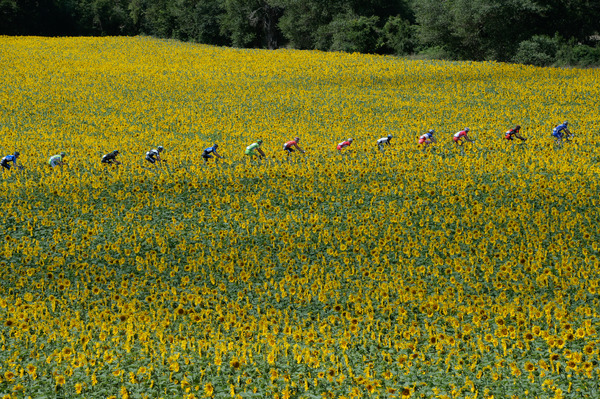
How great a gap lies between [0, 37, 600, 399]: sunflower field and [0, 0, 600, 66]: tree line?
24.6 meters

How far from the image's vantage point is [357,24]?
60281 millimetres

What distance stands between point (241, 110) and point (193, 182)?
1451 cm

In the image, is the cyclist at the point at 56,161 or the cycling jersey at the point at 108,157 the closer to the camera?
the cycling jersey at the point at 108,157

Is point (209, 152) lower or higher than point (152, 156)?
higher

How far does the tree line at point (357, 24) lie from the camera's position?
5119 cm

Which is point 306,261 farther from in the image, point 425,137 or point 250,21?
point 250,21

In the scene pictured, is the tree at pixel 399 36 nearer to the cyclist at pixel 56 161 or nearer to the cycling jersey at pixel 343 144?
the cycling jersey at pixel 343 144

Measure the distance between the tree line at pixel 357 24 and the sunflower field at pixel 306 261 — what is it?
24.6m

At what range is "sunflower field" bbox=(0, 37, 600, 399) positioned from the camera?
8.79 meters

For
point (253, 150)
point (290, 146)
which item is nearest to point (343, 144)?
point (290, 146)

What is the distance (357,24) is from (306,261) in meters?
50.7

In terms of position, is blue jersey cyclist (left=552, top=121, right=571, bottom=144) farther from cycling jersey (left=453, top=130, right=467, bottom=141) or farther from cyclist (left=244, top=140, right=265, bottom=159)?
cyclist (left=244, top=140, right=265, bottom=159)

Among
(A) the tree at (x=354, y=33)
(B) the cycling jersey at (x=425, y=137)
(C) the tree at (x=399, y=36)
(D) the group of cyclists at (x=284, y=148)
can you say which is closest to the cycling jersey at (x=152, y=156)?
(D) the group of cyclists at (x=284, y=148)

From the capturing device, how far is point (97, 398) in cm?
845
